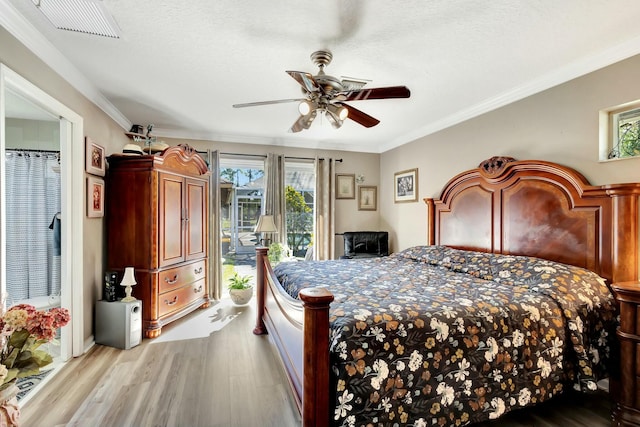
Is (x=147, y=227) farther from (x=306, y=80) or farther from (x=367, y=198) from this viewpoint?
(x=367, y=198)

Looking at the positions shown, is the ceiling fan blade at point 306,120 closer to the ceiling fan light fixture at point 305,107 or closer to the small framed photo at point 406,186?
the ceiling fan light fixture at point 305,107

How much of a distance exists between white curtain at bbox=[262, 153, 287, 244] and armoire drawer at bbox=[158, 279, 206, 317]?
1286mm

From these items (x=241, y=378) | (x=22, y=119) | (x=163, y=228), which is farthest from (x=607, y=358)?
(x=22, y=119)

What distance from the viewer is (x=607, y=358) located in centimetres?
198

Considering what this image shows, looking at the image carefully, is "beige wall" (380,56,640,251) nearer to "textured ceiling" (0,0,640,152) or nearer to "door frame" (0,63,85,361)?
"textured ceiling" (0,0,640,152)

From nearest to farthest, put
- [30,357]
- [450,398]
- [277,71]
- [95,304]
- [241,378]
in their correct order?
[30,357]
[450,398]
[241,378]
[277,71]
[95,304]

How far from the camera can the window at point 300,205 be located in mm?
5051

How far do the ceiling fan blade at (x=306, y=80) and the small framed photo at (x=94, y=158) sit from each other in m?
2.17

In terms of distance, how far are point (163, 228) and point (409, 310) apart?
276 centimetres

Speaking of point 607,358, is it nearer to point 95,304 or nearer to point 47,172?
point 95,304

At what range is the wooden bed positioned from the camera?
53.7 inches

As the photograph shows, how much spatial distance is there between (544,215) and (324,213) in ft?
9.97

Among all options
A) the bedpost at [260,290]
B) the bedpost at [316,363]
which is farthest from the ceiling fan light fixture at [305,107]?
the bedpost at [260,290]

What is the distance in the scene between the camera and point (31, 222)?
3.25 m
